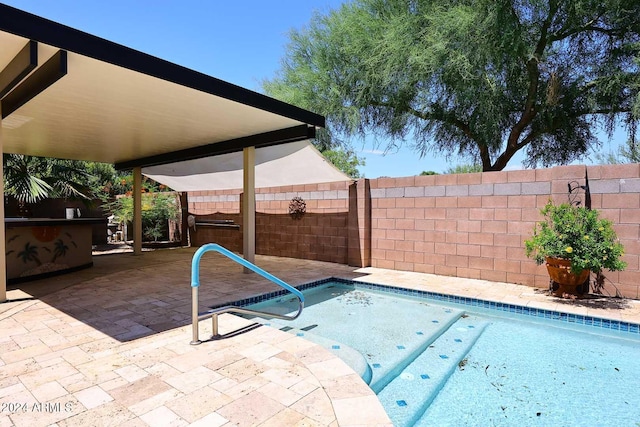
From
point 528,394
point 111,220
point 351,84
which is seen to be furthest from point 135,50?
point 111,220

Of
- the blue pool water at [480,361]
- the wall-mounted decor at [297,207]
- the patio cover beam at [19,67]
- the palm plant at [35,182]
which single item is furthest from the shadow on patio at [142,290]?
the patio cover beam at [19,67]

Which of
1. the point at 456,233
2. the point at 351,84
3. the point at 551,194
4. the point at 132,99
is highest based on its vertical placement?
the point at 351,84

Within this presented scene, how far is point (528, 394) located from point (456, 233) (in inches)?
188

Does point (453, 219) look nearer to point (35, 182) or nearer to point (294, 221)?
point (294, 221)

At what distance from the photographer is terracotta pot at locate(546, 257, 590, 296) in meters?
6.06

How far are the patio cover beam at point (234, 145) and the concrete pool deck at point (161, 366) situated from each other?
10.4 ft

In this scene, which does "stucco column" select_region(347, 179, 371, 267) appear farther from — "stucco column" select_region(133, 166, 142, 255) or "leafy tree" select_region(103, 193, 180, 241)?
"leafy tree" select_region(103, 193, 180, 241)

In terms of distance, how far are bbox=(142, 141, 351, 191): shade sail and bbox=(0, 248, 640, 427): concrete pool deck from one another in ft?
11.4

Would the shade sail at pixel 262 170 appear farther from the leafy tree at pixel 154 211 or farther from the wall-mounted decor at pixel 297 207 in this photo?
the leafy tree at pixel 154 211

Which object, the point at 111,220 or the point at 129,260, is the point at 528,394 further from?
the point at 111,220

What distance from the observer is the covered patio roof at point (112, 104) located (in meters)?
3.87

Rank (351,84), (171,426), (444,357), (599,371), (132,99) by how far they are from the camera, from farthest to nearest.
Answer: (351,84), (132,99), (444,357), (599,371), (171,426)

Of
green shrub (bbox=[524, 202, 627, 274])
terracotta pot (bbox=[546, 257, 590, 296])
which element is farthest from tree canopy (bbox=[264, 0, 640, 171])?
terracotta pot (bbox=[546, 257, 590, 296])

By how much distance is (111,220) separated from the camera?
54.2 feet
